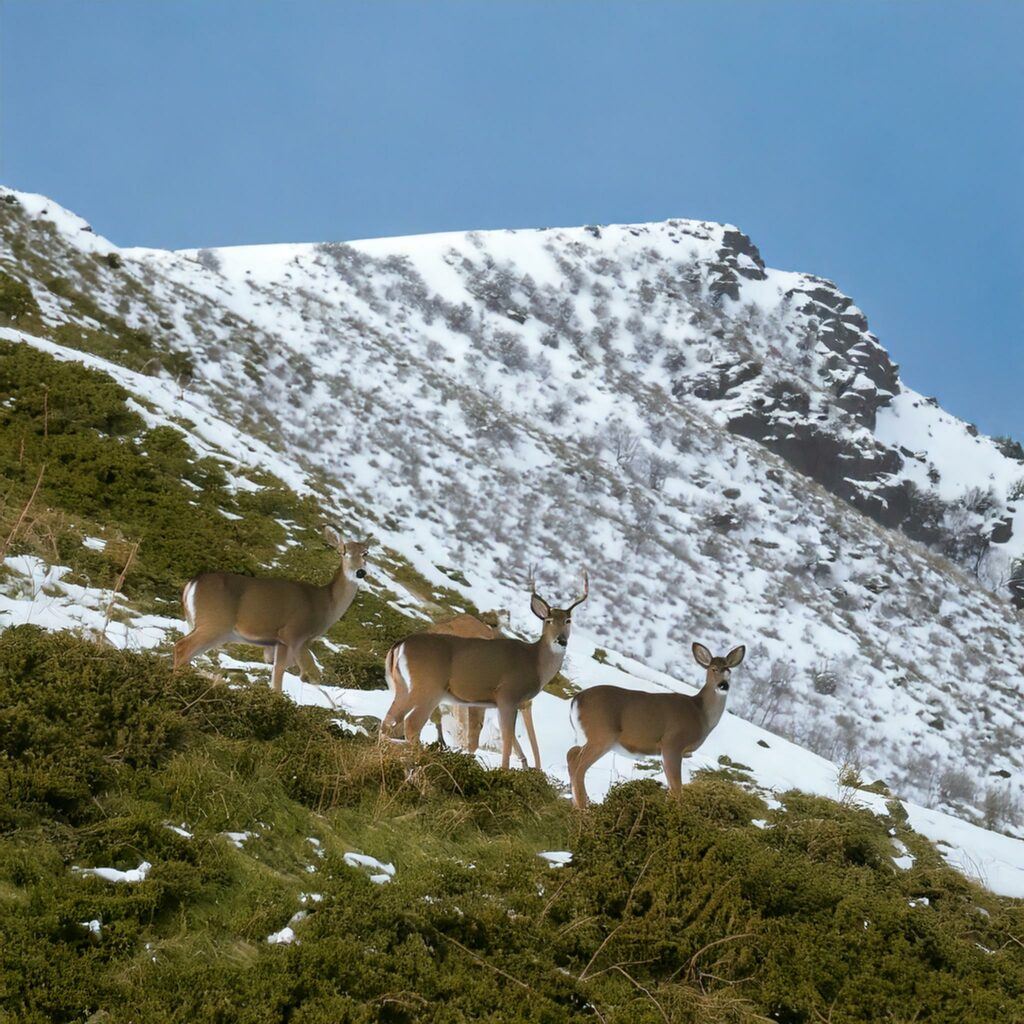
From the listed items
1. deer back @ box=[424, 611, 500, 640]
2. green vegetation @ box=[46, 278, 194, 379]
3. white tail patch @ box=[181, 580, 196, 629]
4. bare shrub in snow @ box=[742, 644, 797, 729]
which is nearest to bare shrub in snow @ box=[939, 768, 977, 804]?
bare shrub in snow @ box=[742, 644, 797, 729]

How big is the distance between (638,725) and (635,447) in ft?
209

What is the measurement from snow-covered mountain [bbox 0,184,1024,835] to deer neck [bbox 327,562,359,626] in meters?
8.65

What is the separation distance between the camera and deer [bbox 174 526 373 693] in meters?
8.41

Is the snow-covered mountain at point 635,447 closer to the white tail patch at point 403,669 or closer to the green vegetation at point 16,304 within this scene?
the green vegetation at point 16,304

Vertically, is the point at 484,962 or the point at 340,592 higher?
the point at 340,592

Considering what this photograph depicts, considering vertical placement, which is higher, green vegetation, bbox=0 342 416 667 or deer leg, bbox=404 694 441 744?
green vegetation, bbox=0 342 416 667

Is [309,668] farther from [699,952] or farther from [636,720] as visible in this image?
[699,952]

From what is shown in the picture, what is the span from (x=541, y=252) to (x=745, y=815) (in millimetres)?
106050

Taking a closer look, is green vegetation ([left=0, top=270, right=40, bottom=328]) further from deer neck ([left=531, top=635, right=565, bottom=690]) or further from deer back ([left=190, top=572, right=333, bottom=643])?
deer neck ([left=531, top=635, right=565, bottom=690])

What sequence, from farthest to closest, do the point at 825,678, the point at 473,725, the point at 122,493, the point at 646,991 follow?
the point at 825,678, the point at 122,493, the point at 473,725, the point at 646,991

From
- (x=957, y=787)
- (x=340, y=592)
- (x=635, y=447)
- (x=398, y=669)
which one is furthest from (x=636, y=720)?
(x=635, y=447)

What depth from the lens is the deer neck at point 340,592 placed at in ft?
30.3

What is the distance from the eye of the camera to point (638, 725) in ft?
27.5

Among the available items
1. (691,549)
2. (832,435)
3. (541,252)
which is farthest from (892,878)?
(541,252)
